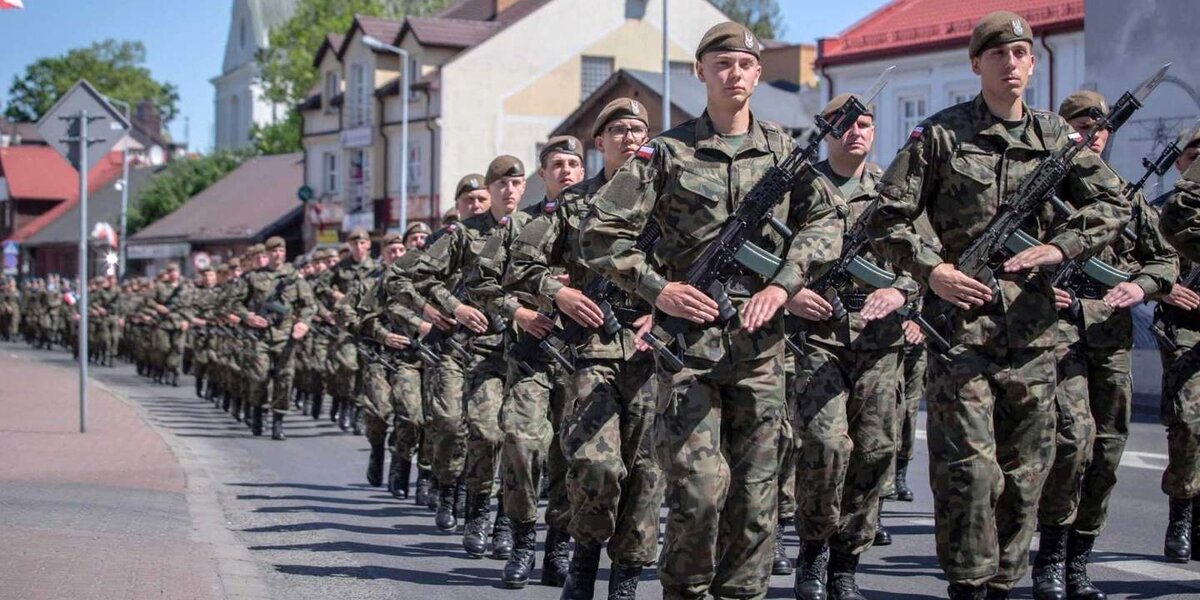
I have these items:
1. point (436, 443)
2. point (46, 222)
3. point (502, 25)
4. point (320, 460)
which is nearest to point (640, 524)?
point (436, 443)

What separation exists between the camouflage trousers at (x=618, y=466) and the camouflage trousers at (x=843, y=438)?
32.8 inches

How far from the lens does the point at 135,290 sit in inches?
1585

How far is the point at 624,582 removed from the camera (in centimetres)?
688

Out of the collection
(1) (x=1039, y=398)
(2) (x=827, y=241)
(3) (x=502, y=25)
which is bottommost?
(1) (x=1039, y=398)

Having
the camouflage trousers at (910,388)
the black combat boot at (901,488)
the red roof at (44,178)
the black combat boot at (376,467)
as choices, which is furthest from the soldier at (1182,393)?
the red roof at (44,178)

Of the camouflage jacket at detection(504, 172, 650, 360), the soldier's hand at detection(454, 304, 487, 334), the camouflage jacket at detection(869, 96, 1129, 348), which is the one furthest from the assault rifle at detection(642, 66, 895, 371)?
the soldier's hand at detection(454, 304, 487, 334)

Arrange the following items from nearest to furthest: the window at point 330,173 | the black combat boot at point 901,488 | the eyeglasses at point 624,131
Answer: the eyeglasses at point 624,131 → the black combat boot at point 901,488 → the window at point 330,173

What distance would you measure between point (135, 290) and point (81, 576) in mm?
33617

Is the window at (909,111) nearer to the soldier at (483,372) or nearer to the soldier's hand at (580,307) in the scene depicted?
the soldier at (483,372)

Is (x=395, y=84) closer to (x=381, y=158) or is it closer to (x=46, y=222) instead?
(x=381, y=158)

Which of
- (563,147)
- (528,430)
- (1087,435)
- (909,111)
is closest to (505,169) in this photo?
(563,147)

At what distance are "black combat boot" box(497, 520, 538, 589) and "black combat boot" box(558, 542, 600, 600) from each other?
3.22 ft

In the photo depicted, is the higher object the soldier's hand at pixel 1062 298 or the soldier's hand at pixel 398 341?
the soldier's hand at pixel 1062 298

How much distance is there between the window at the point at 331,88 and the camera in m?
62.5
